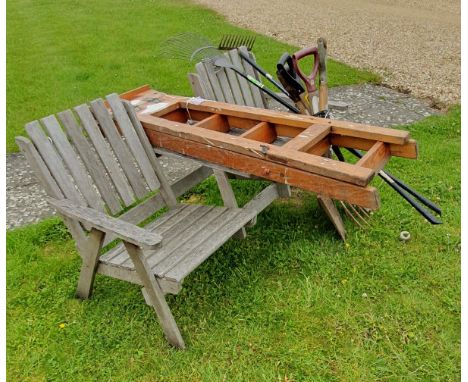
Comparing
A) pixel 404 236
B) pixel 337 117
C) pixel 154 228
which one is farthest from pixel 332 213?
pixel 337 117

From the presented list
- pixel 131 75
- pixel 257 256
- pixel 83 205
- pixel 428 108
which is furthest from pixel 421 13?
pixel 83 205

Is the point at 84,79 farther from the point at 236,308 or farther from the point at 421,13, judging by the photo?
the point at 421,13

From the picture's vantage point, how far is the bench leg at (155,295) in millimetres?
2609

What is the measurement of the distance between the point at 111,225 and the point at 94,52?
757 cm

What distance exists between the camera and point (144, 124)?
3379 millimetres

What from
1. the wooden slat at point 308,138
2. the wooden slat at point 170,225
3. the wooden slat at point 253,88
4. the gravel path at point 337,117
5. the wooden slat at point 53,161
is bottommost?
the gravel path at point 337,117

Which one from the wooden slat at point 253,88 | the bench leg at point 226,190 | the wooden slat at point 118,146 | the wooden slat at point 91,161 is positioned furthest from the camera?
the wooden slat at point 253,88

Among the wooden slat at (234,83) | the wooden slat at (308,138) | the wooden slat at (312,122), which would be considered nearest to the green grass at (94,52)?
the wooden slat at (234,83)

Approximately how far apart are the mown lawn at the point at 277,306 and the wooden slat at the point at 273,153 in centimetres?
107

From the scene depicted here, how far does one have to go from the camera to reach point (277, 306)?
3.19 m

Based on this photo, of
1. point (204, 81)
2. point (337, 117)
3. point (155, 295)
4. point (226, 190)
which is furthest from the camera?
point (337, 117)

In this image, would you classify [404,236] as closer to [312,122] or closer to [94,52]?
[312,122]

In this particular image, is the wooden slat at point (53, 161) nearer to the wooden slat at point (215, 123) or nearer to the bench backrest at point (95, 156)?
the bench backrest at point (95, 156)

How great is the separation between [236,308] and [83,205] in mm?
1212
